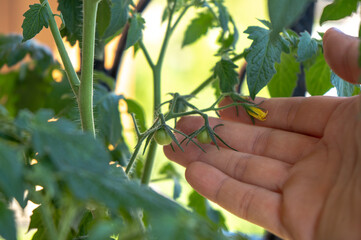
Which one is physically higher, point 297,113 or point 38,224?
point 297,113

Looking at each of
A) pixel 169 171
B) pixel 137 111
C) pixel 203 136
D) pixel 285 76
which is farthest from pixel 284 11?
pixel 169 171

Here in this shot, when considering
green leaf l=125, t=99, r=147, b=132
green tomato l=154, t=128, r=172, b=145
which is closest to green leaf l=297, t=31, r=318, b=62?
green tomato l=154, t=128, r=172, b=145

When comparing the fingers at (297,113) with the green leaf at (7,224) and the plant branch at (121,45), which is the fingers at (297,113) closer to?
the plant branch at (121,45)

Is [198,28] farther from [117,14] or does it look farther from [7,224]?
[7,224]

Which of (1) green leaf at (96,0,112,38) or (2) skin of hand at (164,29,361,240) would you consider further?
(1) green leaf at (96,0,112,38)

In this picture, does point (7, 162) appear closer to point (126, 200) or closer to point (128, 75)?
point (126, 200)

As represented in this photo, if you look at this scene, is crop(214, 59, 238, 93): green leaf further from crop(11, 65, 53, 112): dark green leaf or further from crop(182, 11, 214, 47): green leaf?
crop(11, 65, 53, 112): dark green leaf

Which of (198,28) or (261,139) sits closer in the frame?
(261,139)

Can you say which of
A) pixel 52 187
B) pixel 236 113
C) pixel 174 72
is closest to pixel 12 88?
pixel 236 113

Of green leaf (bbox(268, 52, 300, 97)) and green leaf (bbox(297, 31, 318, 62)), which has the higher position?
green leaf (bbox(297, 31, 318, 62))
